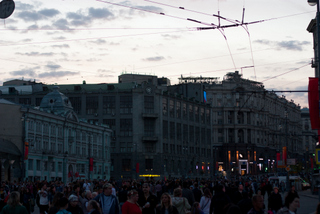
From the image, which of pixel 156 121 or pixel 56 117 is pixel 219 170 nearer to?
pixel 156 121

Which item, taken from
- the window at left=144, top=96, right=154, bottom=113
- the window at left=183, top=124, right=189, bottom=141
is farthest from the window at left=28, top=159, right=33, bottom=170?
the window at left=183, top=124, right=189, bottom=141

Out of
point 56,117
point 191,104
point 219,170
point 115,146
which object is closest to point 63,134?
point 56,117

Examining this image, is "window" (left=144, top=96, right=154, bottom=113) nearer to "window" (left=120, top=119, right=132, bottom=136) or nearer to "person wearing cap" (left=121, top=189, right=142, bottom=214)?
"window" (left=120, top=119, right=132, bottom=136)

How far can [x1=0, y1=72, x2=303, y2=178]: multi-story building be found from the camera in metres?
109

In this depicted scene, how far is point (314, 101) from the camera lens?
97.2ft

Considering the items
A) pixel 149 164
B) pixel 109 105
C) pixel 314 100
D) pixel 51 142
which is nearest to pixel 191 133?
pixel 149 164

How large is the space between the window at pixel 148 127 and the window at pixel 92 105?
403 inches

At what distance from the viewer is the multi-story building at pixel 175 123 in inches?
4286

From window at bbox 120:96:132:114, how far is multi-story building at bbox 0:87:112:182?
1001 cm

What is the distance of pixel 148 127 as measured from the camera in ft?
362

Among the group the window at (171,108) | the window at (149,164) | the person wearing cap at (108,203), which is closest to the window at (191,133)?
the window at (171,108)

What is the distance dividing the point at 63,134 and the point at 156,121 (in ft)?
103

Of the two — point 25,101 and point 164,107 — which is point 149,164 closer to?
point 164,107

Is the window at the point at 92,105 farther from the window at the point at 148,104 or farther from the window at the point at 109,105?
the window at the point at 148,104
